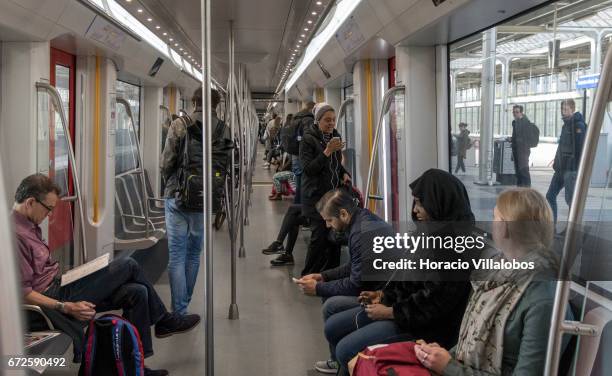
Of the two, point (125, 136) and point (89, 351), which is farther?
point (125, 136)

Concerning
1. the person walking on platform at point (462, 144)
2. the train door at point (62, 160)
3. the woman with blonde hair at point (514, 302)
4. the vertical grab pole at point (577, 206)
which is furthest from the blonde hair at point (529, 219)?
the train door at point (62, 160)

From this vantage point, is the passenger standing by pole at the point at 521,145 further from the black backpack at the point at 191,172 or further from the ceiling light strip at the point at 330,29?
the ceiling light strip at the point at 330,29

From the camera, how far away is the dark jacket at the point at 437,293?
2.36 meters

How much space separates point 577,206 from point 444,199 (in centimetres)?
96

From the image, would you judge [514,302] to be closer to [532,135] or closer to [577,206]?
[577,206]

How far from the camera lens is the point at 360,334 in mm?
2668

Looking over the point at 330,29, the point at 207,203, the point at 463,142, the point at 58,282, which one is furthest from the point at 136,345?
the point at 330,29

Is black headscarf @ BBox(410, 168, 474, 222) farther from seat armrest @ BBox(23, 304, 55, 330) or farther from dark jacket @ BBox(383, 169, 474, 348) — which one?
seat armrest @ BBox(23, 304, 55, 330)

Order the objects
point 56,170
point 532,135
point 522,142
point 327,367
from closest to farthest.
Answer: point 532,135 < point 522,142 < point 327,367 < point 56,170

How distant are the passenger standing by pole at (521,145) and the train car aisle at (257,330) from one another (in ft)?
5.16

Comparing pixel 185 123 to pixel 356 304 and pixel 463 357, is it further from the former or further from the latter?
pixel 463 357

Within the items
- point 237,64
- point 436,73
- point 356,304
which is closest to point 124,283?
point 356,304

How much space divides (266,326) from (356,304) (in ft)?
4.01

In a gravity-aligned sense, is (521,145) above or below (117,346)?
above
